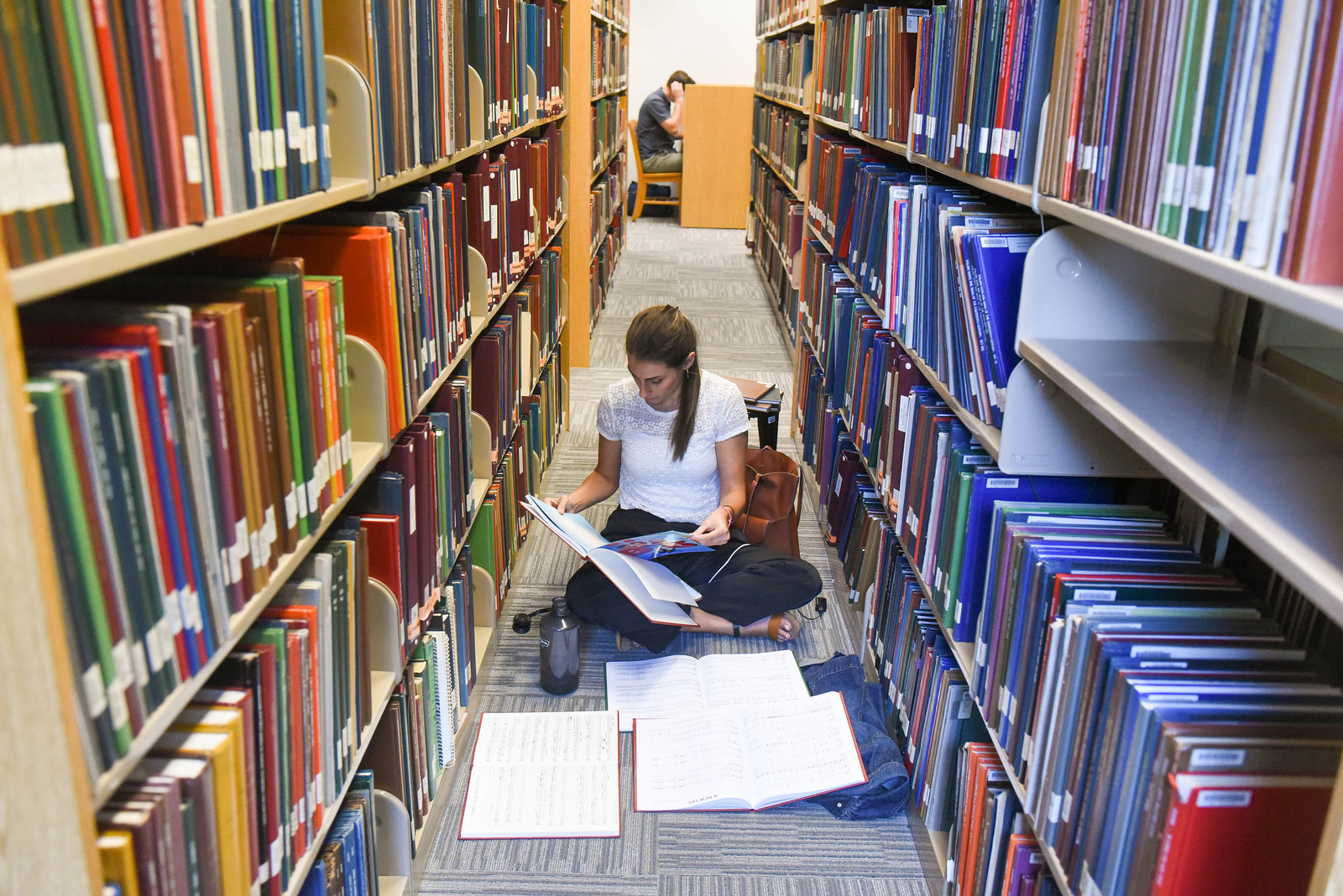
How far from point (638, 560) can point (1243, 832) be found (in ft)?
5.11

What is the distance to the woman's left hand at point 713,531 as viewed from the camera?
2396 millimetres

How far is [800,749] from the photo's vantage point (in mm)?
2104

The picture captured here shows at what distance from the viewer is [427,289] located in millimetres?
1687

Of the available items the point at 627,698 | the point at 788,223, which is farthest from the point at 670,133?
the point at 627,698

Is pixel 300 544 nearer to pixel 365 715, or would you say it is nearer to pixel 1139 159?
pixel 365 715

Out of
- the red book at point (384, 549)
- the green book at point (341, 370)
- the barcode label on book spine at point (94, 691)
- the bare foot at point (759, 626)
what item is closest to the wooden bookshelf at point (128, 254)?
the green book at point (341, 370)

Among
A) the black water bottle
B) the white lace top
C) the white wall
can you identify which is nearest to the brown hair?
the white lace top

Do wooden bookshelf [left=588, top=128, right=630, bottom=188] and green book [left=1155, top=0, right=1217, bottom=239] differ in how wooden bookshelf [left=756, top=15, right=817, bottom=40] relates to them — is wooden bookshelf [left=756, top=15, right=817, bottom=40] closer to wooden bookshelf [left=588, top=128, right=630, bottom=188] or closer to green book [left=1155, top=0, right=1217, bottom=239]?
wooden bookshelf [left=588, top=128, right=630, bottom=188]

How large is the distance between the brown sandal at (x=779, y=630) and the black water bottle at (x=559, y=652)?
529mm

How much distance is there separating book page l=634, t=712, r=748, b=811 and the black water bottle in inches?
9.0

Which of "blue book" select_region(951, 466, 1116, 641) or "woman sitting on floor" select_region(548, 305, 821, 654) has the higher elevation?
"blue book" select_region(951, 466, 1116, 641)

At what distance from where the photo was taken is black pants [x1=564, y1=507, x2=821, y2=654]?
2.51 metres

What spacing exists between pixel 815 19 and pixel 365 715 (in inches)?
136

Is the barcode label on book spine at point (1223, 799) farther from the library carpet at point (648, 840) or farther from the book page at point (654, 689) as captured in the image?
the book page at point (654, 689)
